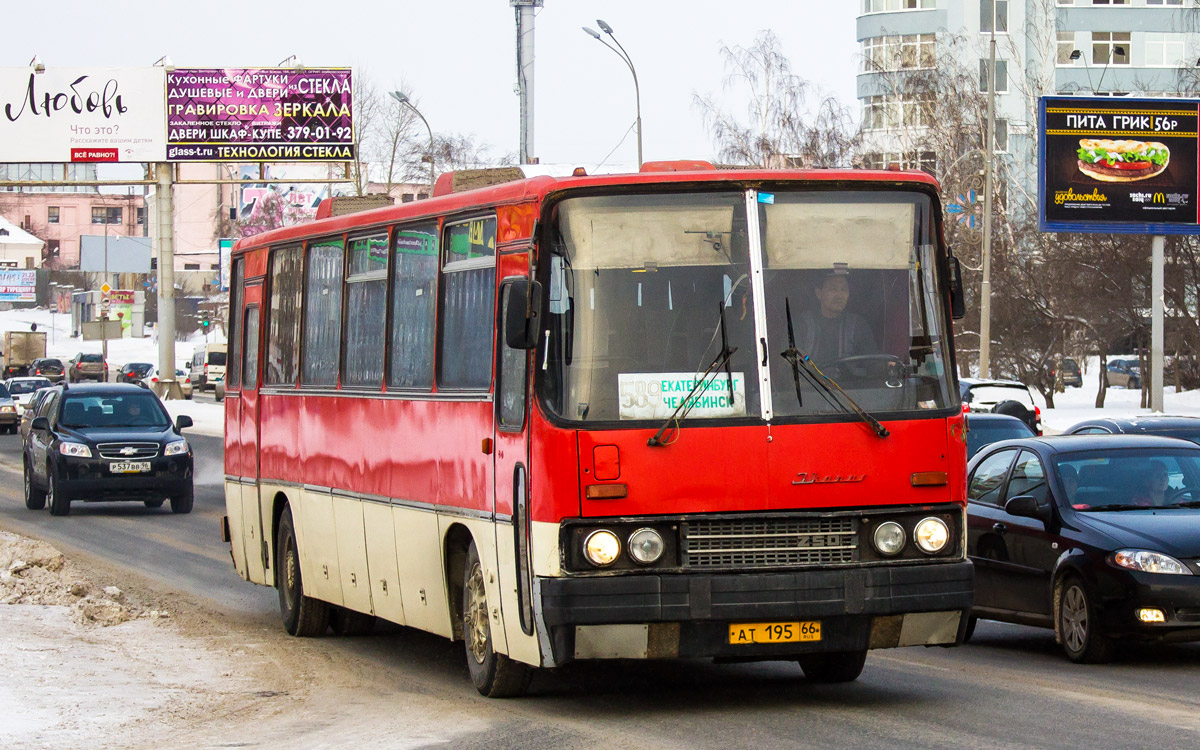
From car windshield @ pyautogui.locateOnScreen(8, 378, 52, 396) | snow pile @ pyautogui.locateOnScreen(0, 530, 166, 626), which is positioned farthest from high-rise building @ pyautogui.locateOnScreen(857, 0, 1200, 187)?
snow pile @ pyautogui.locateOnScreen(0, 530, 166, 626)

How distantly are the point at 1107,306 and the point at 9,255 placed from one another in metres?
122

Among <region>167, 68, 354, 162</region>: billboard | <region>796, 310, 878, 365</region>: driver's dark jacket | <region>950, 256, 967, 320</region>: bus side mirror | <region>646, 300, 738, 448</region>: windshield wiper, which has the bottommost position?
<region>646, 300, 738, 448</region>: windshield wiper

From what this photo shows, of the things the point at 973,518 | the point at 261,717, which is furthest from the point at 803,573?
the point at 973,518

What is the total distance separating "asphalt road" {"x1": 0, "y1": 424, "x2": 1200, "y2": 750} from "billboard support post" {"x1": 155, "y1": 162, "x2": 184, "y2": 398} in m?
44.3

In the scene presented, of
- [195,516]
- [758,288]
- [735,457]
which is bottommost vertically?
[195,516]

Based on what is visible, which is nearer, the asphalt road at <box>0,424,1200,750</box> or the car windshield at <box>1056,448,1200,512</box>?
the asphalt road at <box>0,424,1200,750</box>

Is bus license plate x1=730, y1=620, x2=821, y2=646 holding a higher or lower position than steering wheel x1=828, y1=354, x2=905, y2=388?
lower

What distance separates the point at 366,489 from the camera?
38.5ft

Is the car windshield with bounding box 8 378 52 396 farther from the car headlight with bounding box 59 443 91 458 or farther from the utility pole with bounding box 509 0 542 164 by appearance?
the car headlight with bounding box 59 443 91 458

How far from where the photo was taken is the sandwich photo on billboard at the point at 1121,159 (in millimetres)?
39031

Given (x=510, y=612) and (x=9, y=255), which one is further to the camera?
(x=9, y=255)

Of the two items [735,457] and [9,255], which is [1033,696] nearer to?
[735,457]

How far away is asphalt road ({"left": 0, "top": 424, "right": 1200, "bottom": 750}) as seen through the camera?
8438mm

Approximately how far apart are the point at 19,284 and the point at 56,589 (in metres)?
130
